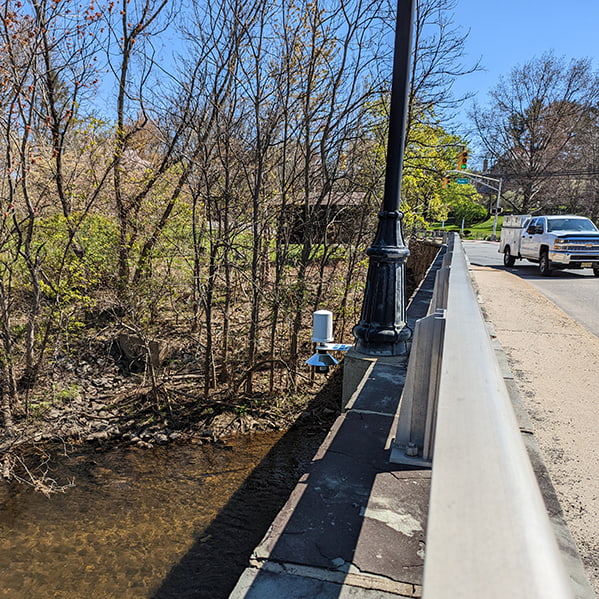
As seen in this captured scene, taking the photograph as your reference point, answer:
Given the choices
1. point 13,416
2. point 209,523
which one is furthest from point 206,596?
point 13,416

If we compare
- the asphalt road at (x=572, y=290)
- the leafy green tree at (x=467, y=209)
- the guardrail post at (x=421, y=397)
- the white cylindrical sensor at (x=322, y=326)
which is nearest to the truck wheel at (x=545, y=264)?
the asphalt road at (x=572, y=290)

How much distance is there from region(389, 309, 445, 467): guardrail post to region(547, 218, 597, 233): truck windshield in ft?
57.2

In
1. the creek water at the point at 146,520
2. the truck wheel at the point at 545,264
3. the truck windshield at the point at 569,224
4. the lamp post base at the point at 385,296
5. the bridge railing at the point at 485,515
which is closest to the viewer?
the bridge railing at the point at 485,515

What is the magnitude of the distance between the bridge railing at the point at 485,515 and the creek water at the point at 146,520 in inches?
170

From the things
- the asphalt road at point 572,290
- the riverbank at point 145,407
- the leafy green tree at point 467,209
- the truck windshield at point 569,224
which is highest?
the leafy green tree at point 467,209

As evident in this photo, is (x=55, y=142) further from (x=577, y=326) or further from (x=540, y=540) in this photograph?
(x=577, y=326)

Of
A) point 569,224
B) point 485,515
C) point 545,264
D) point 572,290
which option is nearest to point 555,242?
point 545,264

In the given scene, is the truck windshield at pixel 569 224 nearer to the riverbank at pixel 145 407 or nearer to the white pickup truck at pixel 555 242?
the white pickup truck at pixel 555 242

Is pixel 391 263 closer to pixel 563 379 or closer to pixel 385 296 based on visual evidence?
pixel 385 296

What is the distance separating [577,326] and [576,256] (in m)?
8.29

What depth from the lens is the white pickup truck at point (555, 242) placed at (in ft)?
52.7

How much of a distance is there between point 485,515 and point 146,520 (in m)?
5.73

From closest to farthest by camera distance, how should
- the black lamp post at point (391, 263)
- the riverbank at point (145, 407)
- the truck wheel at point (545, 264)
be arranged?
the black lamp post at point (391, 263), the riverbank at point (145, 407), the truck wheel at point (545, 264)

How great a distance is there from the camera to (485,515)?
728mm
